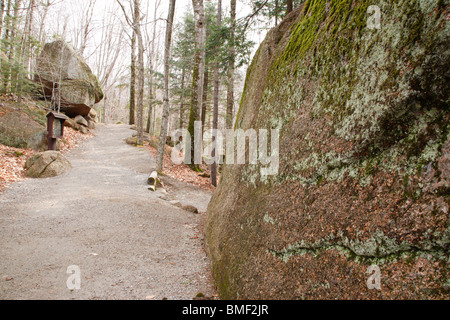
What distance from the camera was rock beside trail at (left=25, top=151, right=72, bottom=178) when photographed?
848 cm

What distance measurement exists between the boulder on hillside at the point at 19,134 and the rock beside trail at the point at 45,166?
7.05 ft

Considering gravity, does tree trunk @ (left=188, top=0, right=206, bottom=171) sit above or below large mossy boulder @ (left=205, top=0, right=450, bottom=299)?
above

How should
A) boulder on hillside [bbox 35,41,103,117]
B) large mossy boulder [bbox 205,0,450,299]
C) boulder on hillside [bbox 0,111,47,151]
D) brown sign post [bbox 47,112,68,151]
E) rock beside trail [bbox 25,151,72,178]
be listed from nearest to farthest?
1. large mossy boulder [bbox 205,0,450,299]
2. rock beside trail [bbox 25,151,72,178]
3. brown sign post [bbox 47,112,68,151]
4. boulder on hillside [bbox 0,111,47,151]
5. boulder on hillside [bbox 35,41,103,117]

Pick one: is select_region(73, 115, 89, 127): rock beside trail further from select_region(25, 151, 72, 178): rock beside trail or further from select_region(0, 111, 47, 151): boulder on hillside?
select_region(25, 151, 72, 178): rock beside trail

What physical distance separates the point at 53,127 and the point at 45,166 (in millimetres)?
2124

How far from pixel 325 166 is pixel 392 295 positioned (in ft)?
3.16

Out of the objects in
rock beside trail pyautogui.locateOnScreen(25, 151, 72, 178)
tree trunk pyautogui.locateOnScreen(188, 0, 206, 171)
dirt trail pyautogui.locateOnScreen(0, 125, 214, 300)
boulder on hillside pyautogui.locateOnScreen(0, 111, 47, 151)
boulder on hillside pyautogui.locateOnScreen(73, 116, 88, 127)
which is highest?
tree trunk pyautogui.locateOnScreen(188, 0, 206, 171)

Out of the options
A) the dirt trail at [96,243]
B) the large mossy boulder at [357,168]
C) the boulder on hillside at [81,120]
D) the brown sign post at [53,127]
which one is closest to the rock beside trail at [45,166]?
the dirt trail at [96,243]

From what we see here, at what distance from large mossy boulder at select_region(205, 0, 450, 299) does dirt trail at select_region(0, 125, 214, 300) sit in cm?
132

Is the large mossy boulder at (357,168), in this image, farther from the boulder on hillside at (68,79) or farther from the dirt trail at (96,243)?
the boulder on hillside at (68,79)

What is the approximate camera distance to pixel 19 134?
1055 centimetres

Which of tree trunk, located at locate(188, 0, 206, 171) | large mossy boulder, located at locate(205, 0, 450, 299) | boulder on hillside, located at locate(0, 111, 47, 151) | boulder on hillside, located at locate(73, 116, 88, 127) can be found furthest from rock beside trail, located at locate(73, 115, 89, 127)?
large mossy boulder, located at locate(205, 0, 450, 299)

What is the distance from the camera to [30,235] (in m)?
4.62
